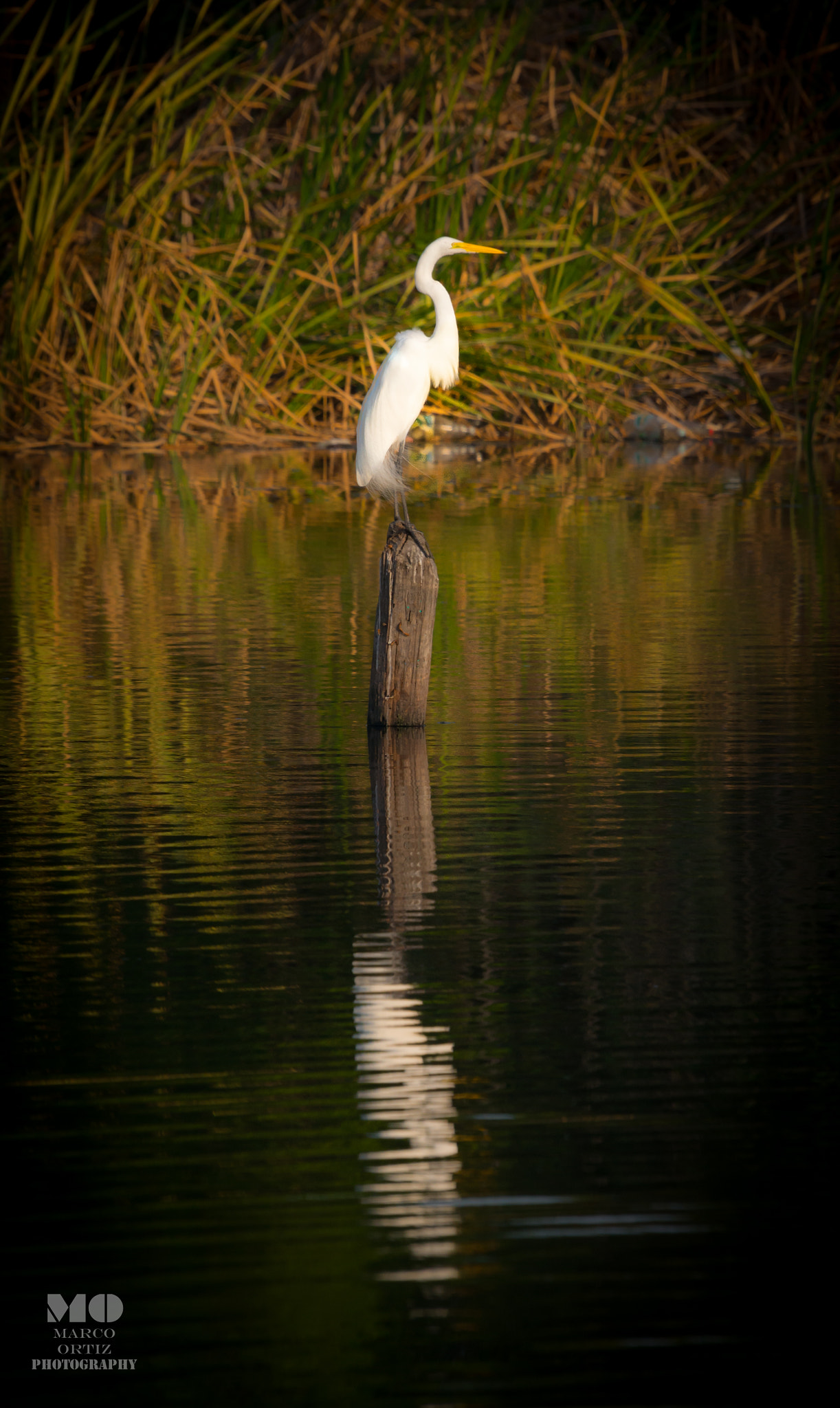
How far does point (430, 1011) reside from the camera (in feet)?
14.0

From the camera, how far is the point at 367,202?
19469 mm

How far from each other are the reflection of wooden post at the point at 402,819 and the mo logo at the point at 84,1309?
1969mm

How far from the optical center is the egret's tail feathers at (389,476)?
897 centimetres

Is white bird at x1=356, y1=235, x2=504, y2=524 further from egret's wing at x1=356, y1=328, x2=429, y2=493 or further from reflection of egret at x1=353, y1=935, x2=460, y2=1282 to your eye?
reflection of egret at x1=353, y1=935, x2=460, y2=1282

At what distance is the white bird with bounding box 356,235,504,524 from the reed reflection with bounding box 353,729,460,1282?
347cm

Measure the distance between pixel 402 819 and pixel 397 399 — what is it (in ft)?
10.7

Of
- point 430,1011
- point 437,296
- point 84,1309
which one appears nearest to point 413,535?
point 437,296

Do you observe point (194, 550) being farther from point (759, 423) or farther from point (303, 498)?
point (759, 423)

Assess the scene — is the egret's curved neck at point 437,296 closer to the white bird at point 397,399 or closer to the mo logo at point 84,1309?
the white bird at point 397,399

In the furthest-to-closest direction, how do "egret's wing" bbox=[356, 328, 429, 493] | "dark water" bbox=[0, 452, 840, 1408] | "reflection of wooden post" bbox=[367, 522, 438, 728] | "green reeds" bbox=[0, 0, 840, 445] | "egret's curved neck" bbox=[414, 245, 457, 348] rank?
1. "green reeds" bbox=[0, 0, 840, 445]
2. "egret's curved neck" bbox=[414, 245, 457, 348]
3. "egret's wing" bbox=[356, 328, 429, 493]
4. "reflection of wooden post" bbox=[367, 522, 438, 728]
5. "dark water" bbox=[0, 452, 840, 1408]

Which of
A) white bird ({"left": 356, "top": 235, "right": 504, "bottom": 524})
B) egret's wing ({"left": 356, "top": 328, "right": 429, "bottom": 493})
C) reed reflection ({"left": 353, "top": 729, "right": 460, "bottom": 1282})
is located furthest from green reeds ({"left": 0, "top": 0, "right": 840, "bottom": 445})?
reed reflection ({"left": 353, "top": 729, "right": 460, "bottom": 1282})

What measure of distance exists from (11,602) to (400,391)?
2.63 metres

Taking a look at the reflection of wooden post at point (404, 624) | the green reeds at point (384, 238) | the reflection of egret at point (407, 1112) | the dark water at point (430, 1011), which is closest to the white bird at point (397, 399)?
the dark water at point (430, 1011)

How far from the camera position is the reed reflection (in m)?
3.32
